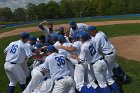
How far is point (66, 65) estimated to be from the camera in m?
9.00

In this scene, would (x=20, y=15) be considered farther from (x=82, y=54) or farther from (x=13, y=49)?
(x=82, y=54)

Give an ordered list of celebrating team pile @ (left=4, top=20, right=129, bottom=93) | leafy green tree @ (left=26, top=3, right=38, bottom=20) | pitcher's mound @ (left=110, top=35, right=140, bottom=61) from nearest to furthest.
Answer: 1. celebrating team pile @ (left=4, top=20, right=129, bottom=93)
2. pitcher's mound @ (left=110, top=35, right=140, bottom=61)
3. leafy green tree @ (left=26, top=3, right=38, bottom=20)

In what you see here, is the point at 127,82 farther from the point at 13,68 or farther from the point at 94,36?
the point at 13,68

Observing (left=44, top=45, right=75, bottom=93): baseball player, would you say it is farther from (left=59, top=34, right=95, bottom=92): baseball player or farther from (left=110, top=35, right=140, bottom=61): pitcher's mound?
(left=110, top=35, right=140, bottom=61): pitcher's mound

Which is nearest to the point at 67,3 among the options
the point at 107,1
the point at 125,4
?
the point at 107,1

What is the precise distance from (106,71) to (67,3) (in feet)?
236

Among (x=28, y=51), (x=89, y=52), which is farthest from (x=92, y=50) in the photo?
(x=28, y=51)

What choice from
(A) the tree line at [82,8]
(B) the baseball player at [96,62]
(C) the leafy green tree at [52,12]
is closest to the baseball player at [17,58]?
(B) the baseball player at [96,62]

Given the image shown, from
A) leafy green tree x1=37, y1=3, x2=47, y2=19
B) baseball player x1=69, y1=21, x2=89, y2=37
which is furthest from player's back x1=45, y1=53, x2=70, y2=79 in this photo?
leafy green tree x1=37, y1=3, x2=47, y2=19

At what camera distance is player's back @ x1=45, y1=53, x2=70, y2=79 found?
879 cm

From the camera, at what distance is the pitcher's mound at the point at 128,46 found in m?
17.3

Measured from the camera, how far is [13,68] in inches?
420

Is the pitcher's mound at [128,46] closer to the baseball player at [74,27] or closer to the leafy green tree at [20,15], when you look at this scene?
the baseball player at [74,27]

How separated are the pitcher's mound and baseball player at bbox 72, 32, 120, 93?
20.7 feet
